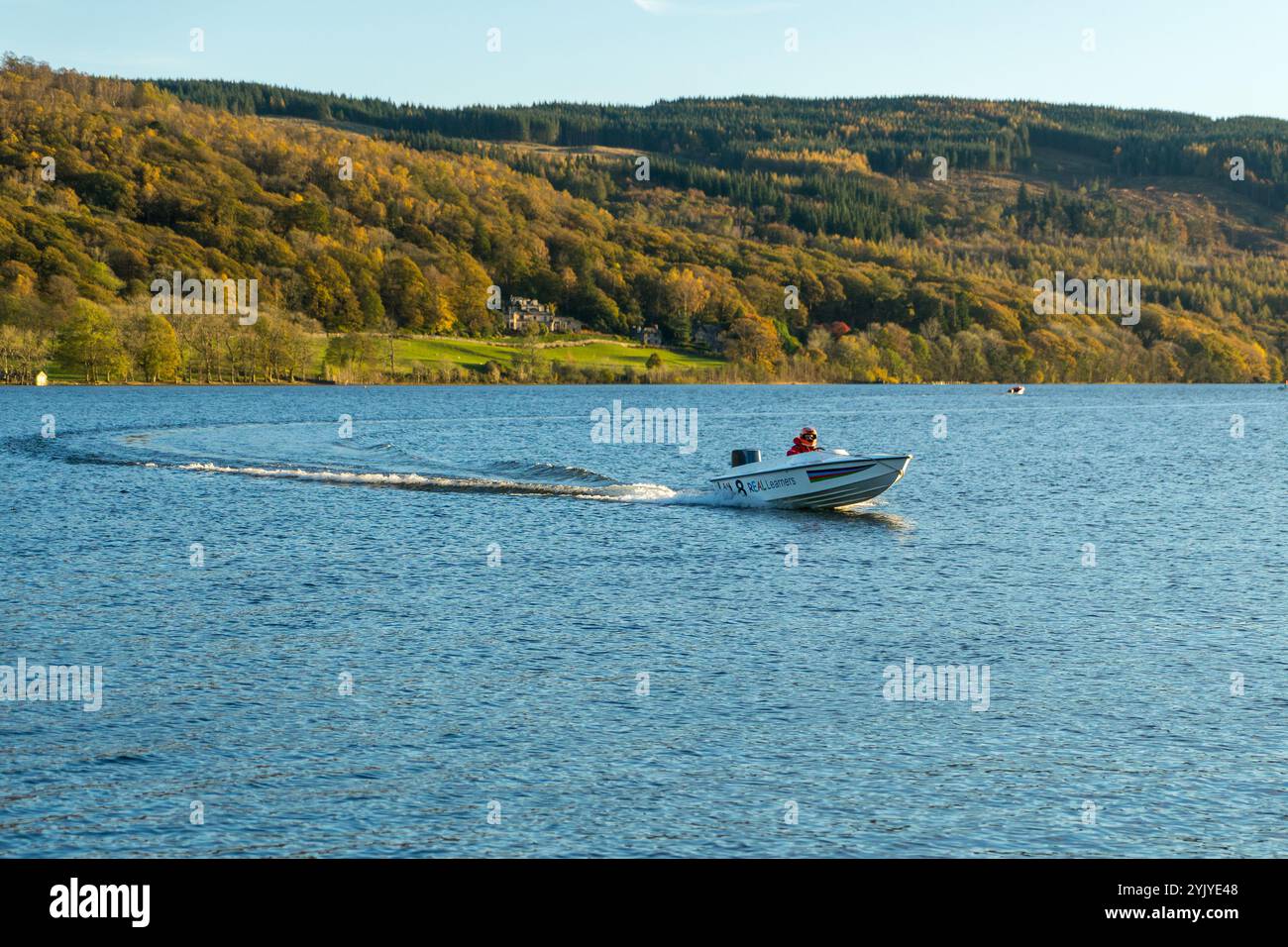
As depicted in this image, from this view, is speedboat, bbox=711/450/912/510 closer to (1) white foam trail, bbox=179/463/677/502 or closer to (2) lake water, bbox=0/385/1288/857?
(2) lake water, bbox=0/385/1288/857

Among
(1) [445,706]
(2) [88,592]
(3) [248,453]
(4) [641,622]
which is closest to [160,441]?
(3) [248,453]

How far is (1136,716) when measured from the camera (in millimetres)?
23359

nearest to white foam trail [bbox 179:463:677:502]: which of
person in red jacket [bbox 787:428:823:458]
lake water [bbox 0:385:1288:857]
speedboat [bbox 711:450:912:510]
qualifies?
lake water [bbox 0:385:1288:857]

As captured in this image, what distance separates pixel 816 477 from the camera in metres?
53.5

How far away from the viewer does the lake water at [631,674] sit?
59.2 feet

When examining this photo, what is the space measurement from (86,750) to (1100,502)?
54176mm

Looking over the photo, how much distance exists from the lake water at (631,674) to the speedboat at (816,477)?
3.45ft

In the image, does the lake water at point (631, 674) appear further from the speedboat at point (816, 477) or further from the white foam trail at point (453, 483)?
the speedboat at point (816, 477)

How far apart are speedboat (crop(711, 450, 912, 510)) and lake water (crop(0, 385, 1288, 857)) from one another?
1052 millimetres

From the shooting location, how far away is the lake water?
18.0m

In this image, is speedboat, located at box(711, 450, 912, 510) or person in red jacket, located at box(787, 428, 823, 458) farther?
person in red jacket, located at box(787, 428, 823, 458)

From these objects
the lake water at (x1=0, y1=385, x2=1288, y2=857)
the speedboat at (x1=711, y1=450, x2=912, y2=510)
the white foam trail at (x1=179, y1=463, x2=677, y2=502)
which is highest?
the speedboat at (x1=711, y1=450, x2=912, y2=510)

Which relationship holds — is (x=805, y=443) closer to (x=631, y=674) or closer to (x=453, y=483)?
(x=453, y=483)
